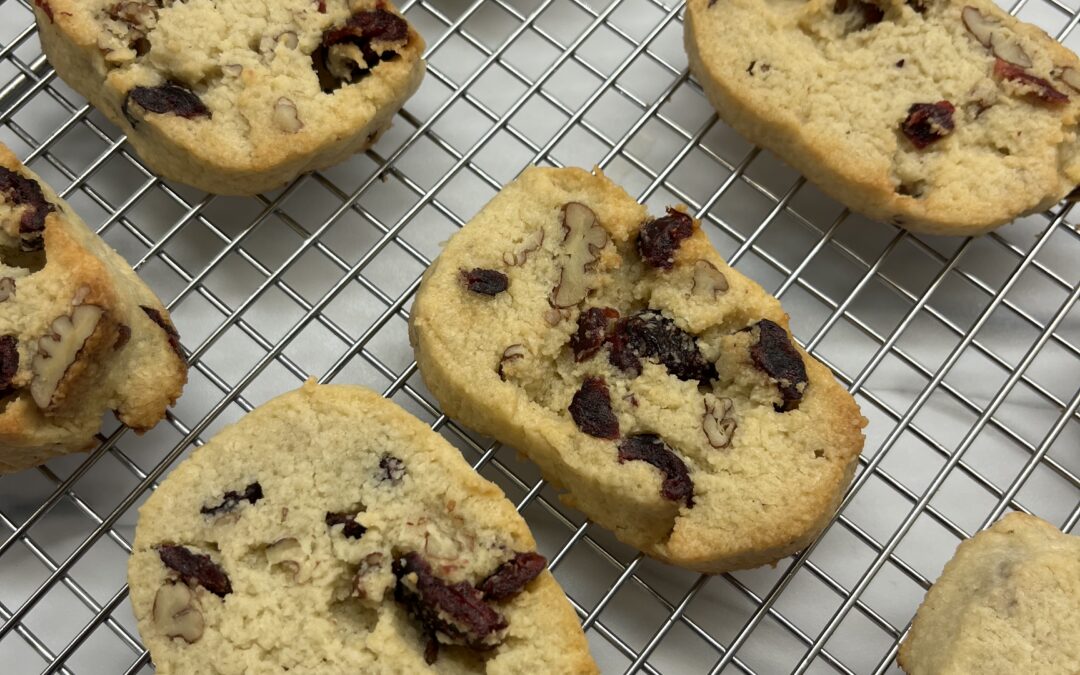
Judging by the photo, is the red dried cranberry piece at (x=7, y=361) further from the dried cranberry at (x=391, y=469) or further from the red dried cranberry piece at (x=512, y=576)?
the red dried cranberry piece at (x=512, y=576)

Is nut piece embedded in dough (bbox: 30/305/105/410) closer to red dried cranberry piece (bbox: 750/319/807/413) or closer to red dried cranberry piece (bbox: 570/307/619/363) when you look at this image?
red dried cranberry piece (bbox: 570/307/619/363)

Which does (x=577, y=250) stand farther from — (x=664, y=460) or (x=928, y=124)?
(x=928, y=124)

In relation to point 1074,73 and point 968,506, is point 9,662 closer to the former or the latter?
point 968,506

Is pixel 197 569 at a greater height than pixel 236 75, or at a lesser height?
lesser

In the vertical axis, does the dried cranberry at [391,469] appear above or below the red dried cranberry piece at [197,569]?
above

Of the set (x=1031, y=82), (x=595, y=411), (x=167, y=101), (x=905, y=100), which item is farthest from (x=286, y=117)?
(x=1031, y=82)

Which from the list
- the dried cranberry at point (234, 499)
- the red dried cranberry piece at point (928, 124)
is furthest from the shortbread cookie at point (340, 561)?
the red dried cranberry piece at point (928, 124)
